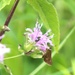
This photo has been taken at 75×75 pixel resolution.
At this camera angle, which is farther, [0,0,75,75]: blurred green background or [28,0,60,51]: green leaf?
[0,0,75,75]: blurred green background

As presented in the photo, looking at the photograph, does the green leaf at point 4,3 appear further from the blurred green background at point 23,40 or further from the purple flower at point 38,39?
the blurred green background at point 23,40

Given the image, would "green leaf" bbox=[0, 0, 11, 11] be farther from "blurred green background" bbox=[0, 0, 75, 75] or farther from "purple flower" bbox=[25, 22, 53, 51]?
"blurred green background" bbox=[0, 0, 75, 75]

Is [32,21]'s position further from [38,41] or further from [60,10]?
[38,41]

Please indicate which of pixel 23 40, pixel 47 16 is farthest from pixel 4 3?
pixel 23 40

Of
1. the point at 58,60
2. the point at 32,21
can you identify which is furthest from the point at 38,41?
the point at 32,21

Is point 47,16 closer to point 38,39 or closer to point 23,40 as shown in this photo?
Answer: point 38,39

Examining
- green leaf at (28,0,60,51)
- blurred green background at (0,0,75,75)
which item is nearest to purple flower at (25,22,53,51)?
green leaf at (28,0,60,51)

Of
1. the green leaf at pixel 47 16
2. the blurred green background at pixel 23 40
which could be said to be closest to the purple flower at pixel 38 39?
the green leaf at pixel 47 16

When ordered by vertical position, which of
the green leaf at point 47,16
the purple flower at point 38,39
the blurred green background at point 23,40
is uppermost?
the green leaf at point 47,16
